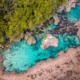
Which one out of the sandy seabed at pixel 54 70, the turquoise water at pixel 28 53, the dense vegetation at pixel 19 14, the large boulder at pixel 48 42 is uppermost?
the dense vegetation at pixel 19 14

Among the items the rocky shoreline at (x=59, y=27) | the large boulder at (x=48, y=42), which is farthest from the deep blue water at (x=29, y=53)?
the rocky shoreline at (x=59, y=27)

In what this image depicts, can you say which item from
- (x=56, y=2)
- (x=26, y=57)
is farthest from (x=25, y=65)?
(x=56, y=2)

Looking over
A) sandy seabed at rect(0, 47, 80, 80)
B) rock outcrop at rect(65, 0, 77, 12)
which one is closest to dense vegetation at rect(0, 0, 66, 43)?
sandy seabed at rect(0, 47, 80, 80)

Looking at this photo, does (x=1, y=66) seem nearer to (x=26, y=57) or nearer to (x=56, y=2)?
(x=26, y=57)

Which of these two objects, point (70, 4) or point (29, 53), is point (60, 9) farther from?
point (29, 53)

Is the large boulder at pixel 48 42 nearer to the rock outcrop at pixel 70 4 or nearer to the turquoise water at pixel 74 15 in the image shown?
the turquoise water at pixel 74 15

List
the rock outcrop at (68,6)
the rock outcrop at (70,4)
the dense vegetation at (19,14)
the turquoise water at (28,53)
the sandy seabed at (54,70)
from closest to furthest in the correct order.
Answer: the sandy seabed at (54,70)
the dense vegetation at (19,14)
the turquoise water at (28,53)
the rock outcrop at (68,6)
the rock outcrop at (70,4)

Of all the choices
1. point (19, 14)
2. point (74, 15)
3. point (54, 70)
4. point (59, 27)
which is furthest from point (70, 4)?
point (54, 70)

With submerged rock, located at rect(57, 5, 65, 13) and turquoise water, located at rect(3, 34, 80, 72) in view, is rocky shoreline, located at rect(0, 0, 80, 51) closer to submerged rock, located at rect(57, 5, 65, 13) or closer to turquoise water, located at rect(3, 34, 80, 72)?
submerged rock, located at rect(57, 5, 65, 13)
